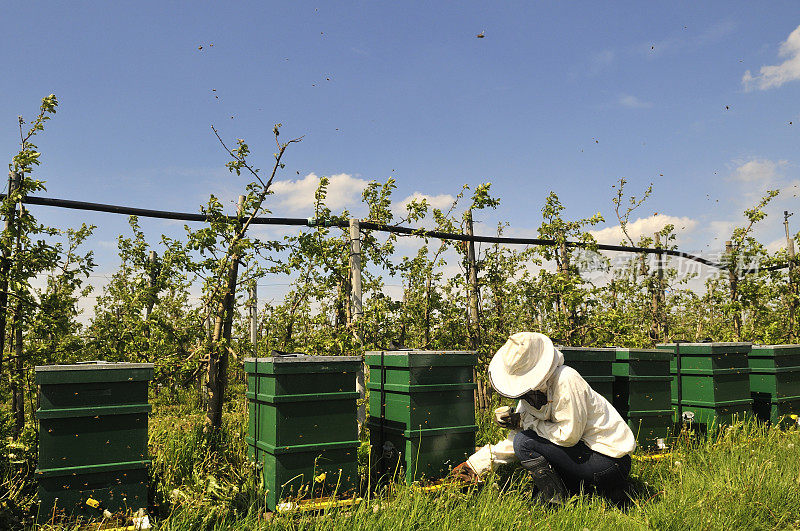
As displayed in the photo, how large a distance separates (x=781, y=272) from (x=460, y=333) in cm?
703

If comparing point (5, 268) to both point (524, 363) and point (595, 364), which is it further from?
point (595, 364)

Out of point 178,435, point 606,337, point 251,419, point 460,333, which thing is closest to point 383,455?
point 251,419

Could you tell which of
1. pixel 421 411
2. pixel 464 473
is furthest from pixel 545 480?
pixel 421 411

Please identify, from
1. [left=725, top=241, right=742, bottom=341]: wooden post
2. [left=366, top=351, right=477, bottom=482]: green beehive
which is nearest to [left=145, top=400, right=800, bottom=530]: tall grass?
[left=366, top=351, right=477, bottom=482]: green beehive

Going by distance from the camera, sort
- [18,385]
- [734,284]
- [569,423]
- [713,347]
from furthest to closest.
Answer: [734,284]
[713,347]
[18,385]
[569,423]

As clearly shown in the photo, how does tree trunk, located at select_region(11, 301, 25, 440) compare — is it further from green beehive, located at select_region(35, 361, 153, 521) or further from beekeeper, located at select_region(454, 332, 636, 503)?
beekeeper, located at select_region(454, 332, 636, 503)

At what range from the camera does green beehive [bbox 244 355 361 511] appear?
4.12 m

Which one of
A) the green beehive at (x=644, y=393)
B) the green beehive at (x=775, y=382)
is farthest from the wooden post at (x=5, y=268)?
the green beehive at (x=775, y=382)

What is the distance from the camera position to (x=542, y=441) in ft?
15.2

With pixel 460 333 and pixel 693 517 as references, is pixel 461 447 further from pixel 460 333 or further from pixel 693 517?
pixel 460 333

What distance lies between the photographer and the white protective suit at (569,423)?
4480 mm

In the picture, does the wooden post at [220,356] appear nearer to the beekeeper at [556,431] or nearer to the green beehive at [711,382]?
the beekeeper at [556,431]

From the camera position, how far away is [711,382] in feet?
22.1

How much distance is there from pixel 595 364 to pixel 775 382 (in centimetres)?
333
